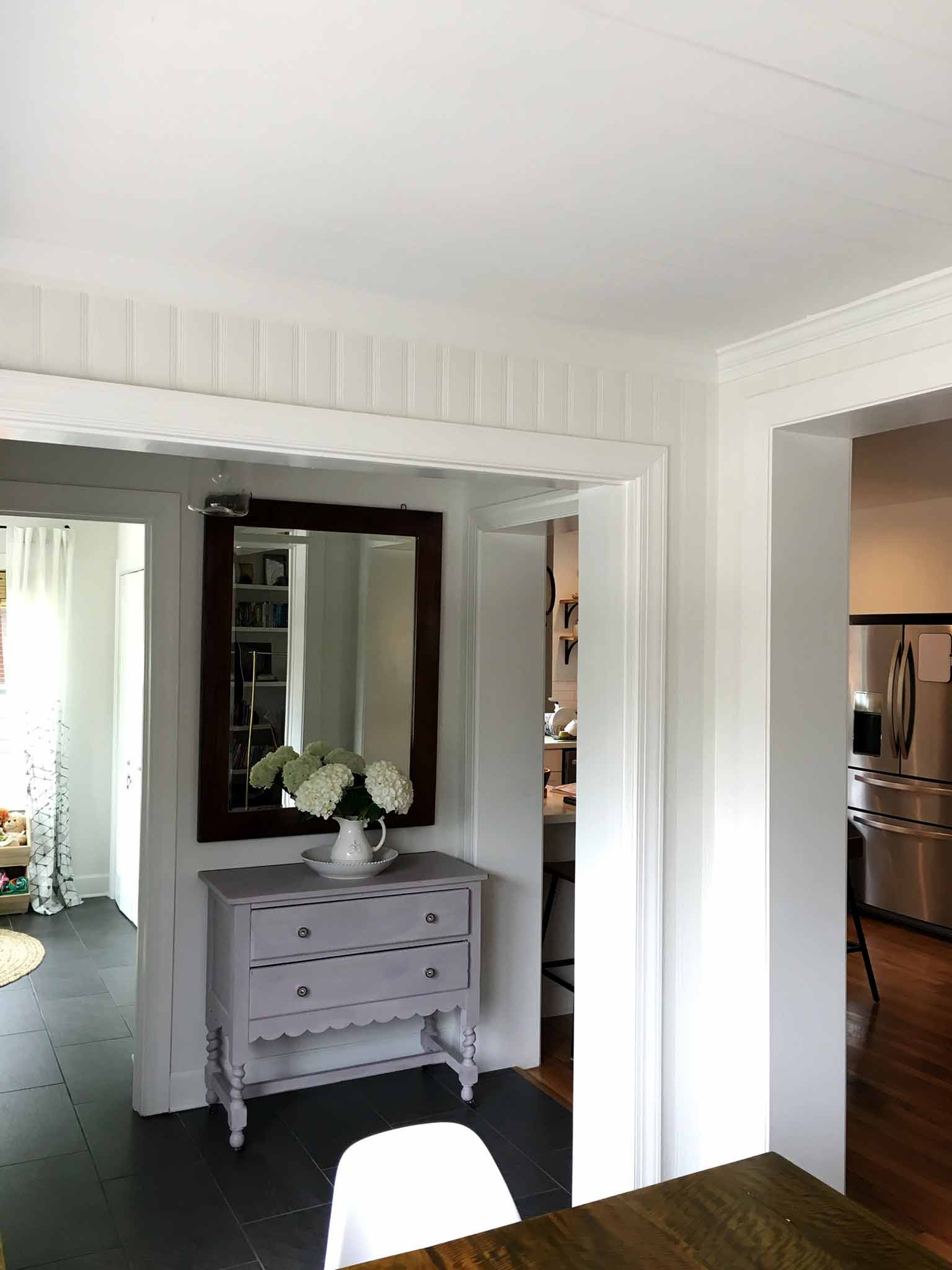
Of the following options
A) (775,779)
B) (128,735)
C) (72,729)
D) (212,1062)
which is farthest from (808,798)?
(72,729)

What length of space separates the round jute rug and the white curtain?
3.29 meters

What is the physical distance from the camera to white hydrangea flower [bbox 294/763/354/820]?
359cm

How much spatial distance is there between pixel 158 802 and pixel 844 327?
102 inches

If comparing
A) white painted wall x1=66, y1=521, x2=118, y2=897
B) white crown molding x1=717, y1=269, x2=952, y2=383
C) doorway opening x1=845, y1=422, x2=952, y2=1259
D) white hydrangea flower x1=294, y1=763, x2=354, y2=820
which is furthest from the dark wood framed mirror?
white painted wall x1=66, y1=521, x2=118, y2=897

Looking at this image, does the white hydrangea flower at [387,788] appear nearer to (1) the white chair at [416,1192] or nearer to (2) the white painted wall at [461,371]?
(2) the white painted wall at [461,371]

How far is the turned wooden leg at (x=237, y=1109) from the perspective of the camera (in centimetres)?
336

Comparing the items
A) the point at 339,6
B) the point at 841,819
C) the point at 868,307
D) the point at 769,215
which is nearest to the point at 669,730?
the point at 841,819

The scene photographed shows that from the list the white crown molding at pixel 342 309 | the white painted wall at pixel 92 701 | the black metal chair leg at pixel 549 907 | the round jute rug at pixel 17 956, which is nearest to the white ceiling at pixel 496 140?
the white crown molding at pixel 342 309

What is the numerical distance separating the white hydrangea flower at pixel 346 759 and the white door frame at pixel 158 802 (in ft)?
1.73

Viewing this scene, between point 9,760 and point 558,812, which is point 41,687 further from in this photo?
point 558,812

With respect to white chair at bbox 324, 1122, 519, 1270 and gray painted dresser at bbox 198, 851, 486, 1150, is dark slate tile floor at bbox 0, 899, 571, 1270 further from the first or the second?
white chair at bbox 324, 1122, 519, 1270

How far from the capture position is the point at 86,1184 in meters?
3.12

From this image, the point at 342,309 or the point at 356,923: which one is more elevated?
the point at 342,309

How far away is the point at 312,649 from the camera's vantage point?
388cm
